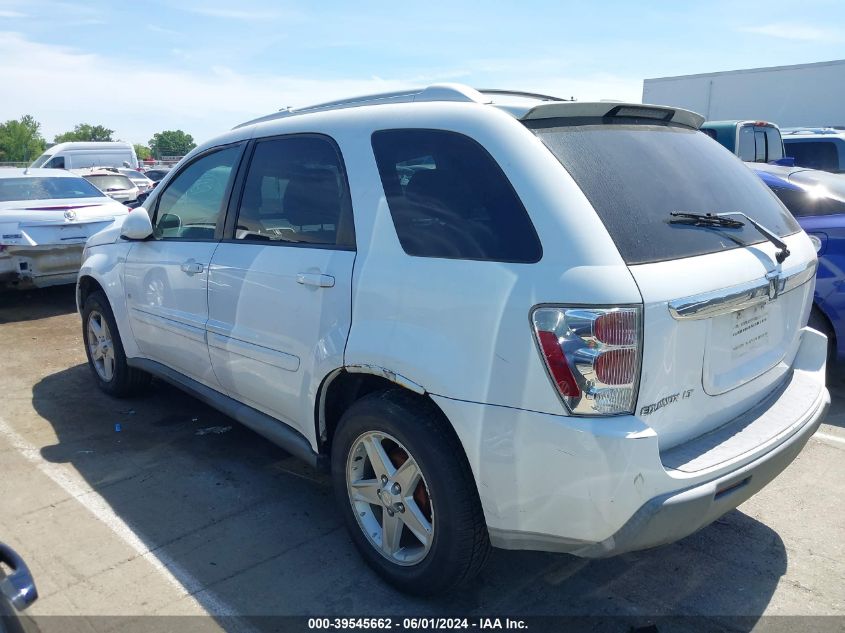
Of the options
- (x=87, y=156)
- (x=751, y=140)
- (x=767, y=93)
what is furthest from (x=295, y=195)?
(x=767, y=93)

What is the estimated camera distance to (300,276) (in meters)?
3.05

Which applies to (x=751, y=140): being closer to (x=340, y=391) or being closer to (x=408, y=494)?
(x=340, y=391)

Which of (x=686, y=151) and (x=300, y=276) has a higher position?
(x=686, y=151)

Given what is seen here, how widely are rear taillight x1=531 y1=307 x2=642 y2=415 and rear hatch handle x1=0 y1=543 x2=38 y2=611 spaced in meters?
1.51

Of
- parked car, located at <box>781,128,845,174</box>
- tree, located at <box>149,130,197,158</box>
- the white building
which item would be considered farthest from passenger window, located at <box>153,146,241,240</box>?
tree, located at <box>149,130,197,158</box>

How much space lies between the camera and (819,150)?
35.4 feet

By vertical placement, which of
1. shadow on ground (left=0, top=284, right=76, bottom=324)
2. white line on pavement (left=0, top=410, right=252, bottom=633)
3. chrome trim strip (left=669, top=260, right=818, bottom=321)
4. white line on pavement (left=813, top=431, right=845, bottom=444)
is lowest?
white line on pavement (left=813, top=431, right=845, bottom=444)

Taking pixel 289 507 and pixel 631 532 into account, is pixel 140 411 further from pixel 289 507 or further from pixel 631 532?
pixel 631 532

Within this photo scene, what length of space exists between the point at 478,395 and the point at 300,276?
110 cm

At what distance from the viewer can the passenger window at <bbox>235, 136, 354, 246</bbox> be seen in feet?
10.0

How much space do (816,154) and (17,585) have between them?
12002mm

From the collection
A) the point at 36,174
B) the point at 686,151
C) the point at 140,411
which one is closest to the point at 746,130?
the point at 686,151

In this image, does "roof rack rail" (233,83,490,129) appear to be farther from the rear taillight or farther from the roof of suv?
the rear taillight

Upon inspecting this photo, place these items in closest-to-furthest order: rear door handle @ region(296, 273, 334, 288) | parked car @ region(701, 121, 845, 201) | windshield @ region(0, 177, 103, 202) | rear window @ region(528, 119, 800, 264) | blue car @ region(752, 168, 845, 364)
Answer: rear window @ region(528, 119, 800, 264), rear door handle @ region(296, 273, 334, 288), blue car @ region(752, 168, 845, 364), windshield @ region(0, 177, 103, 202), parked car @ region(701, 121, 845, 201)
